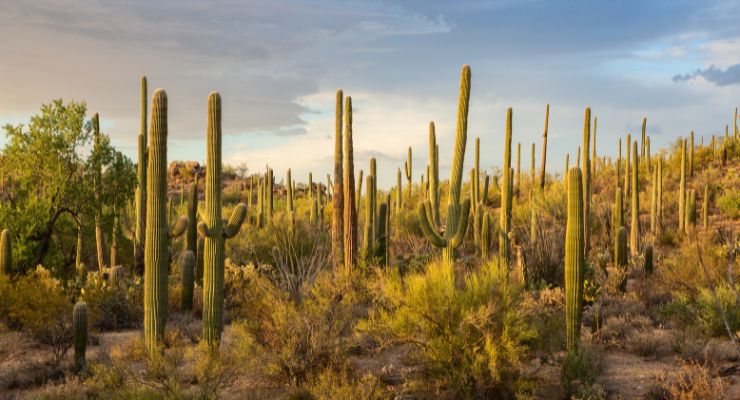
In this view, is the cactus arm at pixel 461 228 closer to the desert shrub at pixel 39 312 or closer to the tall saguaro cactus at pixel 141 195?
the desert shrub at pixel 39 312

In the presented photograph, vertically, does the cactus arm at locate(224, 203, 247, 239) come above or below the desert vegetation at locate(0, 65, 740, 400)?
above

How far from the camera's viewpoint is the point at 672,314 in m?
14.5

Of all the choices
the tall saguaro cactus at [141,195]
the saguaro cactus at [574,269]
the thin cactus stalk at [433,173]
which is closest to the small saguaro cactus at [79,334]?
the tall saguaro cactus at [141,195]

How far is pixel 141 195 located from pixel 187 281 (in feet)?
13.2

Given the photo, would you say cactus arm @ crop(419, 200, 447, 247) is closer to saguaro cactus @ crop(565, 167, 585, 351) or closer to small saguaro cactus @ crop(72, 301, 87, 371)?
saguaro cactus @ crop(565, 167, 585, 351)

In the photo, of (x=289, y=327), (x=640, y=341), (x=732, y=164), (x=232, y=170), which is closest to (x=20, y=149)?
(x=289, y=327)

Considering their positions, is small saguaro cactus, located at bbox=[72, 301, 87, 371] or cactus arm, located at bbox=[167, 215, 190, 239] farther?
cactus arm, located at bbox=[167, 215, 190, 239]

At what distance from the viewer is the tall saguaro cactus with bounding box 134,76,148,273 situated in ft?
61.7

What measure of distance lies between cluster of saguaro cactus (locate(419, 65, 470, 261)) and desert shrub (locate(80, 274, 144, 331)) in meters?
→ 6.95

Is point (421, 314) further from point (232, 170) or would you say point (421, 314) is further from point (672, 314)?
point (232, 170)

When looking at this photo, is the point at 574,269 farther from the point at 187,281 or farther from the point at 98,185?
the point at 98,185

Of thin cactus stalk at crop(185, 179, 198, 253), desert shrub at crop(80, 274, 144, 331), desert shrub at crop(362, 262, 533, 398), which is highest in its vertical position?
thin cactus stalk at crop(185, 179, 198, 253)

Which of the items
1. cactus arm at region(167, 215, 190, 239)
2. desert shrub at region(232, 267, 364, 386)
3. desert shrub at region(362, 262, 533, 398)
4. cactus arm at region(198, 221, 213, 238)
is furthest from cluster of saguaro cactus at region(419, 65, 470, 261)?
cactus arm at region(167, 215, 190, 239)

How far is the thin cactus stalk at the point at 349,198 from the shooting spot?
58.3 feet
